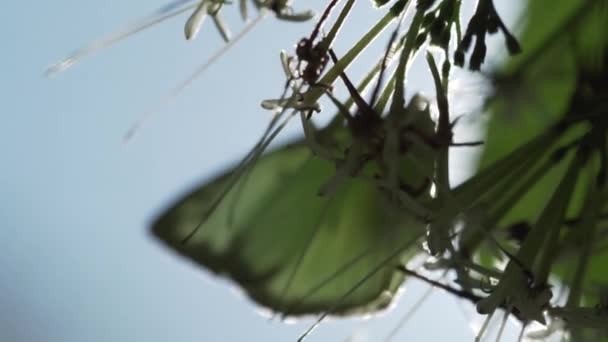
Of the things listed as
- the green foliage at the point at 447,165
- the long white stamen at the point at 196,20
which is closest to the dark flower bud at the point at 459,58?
the green foliage at the point at 447,165

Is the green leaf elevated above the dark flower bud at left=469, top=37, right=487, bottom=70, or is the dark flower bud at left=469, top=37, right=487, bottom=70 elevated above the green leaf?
the dark flower bud at left=469, top=37, right=487, bottom=70

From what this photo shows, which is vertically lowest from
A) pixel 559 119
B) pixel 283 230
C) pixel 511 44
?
pixel 283 230

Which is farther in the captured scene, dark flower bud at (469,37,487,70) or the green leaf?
the green leaf

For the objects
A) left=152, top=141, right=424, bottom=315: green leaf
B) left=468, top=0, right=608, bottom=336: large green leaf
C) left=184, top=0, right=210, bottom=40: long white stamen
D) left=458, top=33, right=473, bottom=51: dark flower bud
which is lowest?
left=152, top=141, right=424, bottom=315: green leaf

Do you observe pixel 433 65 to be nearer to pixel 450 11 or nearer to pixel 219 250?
pixel 450 11

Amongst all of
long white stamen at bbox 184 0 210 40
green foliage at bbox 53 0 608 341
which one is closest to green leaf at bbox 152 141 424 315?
green foliage at bbox 53 0 608 341

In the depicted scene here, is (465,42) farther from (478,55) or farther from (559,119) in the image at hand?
(559,119)

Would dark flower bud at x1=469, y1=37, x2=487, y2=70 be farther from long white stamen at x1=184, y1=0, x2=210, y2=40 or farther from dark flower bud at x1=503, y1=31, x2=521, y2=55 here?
long white stamen at x1=184, y1=0, x2=210, y2=40

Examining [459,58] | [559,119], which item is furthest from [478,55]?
[559,119]

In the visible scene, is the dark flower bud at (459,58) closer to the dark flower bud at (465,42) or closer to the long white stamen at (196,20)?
the dark flower bud at (465,42)
